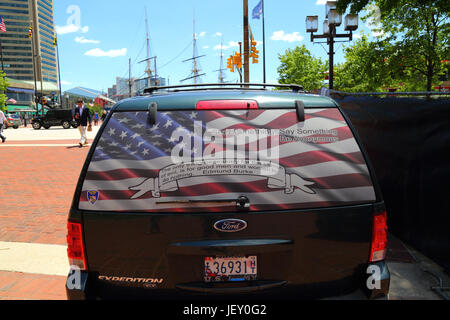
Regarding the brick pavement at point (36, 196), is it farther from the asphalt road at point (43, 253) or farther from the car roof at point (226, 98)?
the car roof at point (226, 98)

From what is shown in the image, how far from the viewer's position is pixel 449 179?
3617 mm

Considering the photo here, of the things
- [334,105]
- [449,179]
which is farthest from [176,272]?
[449,179]

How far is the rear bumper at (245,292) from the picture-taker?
6.54 ft

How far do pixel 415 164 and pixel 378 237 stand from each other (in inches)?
105

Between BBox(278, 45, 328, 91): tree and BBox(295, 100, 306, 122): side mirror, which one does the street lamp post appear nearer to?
BBox(295, 100, 306, 122): side mirror

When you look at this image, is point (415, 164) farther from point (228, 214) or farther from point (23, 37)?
point (23, 37)

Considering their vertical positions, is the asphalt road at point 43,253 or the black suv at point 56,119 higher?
the black suv at point 56,119

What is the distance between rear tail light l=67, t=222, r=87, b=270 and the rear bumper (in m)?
0.06

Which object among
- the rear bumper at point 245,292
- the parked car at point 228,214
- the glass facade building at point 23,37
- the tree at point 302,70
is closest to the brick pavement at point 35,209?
the rear bumper at point 245,292

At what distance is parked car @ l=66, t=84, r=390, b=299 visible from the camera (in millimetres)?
1938

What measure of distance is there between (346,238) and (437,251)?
253 centimetres

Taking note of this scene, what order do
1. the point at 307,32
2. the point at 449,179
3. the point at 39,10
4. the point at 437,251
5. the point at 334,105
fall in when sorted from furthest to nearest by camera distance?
the point at 39,10
the point at 307,32
the point at 437,251
the point at 449,179
the point at 334,105

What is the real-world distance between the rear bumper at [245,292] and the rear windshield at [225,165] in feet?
1.47
